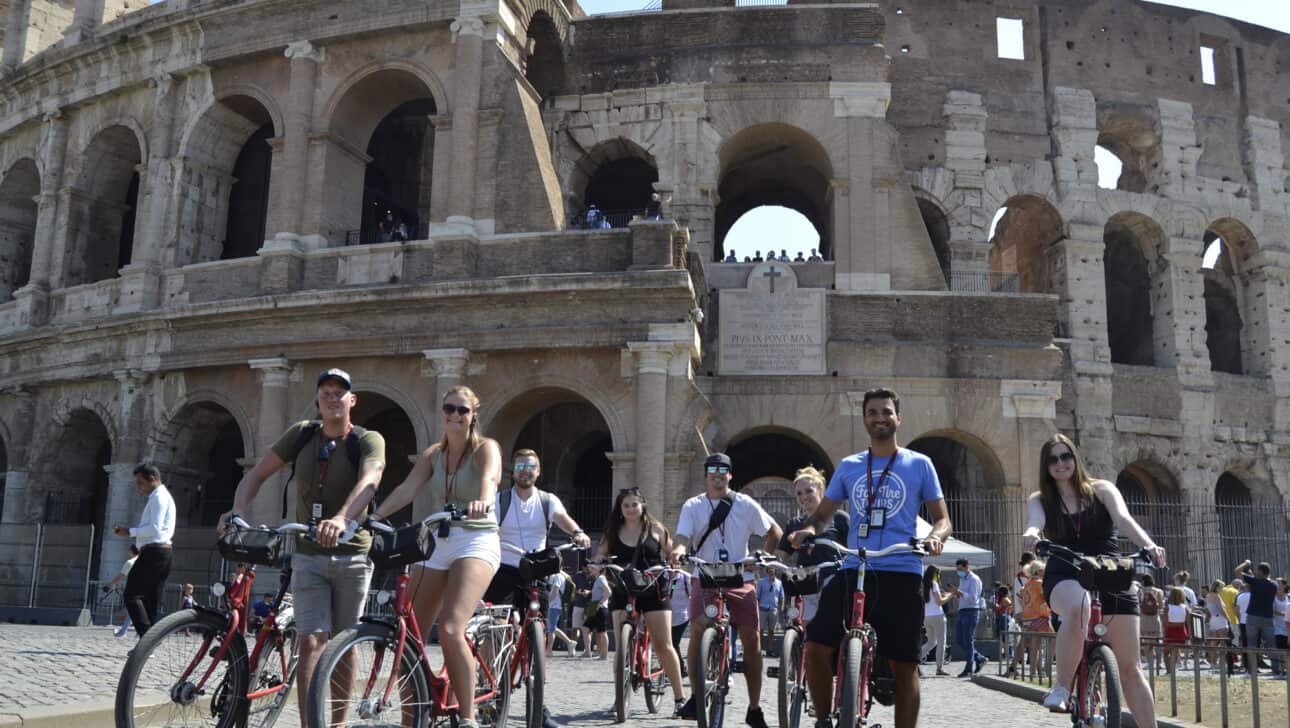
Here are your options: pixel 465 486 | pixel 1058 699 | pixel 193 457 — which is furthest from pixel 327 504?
pixel 193 457

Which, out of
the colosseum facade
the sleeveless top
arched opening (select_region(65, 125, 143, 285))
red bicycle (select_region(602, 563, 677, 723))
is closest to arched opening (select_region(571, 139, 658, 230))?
the colosseum facade

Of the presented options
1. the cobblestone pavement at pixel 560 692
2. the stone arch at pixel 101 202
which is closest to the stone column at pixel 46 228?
the stone arch at pixel 101 202

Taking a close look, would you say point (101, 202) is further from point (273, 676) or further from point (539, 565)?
point (273, 676)

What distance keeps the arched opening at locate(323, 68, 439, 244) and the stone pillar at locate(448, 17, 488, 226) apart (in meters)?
0.97

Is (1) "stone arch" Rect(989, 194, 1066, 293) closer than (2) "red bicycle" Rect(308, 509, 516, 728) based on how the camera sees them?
No

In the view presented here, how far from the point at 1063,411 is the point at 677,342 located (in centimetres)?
931

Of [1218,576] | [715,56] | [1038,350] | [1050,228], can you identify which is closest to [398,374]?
[715,56]

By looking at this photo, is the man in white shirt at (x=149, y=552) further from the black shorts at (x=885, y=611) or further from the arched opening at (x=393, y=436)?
the arched opening at (x=393, y=436)

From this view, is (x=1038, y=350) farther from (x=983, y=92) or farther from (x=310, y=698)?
(x=310, y=698)

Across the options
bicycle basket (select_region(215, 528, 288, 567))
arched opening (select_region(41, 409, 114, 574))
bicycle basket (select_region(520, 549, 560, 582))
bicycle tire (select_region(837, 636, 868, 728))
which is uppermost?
arched opening (select_region(41, 409, 114, 574))

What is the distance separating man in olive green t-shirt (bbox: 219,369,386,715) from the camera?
16.2 feet

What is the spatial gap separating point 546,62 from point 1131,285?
1396cm

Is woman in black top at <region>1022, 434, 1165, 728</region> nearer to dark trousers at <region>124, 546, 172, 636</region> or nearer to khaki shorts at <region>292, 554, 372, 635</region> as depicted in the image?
khaki shorts at <region>292, 554, 372, 635</region>

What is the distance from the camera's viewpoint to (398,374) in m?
16.6
